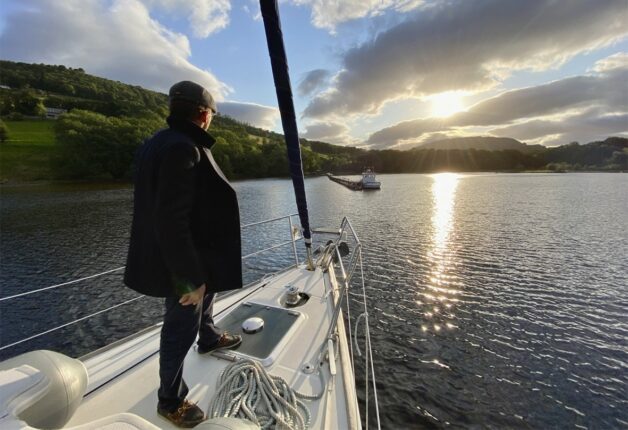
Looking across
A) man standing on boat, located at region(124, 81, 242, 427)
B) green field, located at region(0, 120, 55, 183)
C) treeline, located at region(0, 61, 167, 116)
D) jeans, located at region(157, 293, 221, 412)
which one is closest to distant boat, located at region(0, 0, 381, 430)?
jeans, located at region(157, 293, 221, 412)

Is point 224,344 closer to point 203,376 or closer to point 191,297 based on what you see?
point 203,376

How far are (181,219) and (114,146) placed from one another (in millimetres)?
76396

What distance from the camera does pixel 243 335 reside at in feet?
11.8

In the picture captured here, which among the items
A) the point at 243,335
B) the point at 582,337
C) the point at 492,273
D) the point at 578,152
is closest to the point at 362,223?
the point at 492,273

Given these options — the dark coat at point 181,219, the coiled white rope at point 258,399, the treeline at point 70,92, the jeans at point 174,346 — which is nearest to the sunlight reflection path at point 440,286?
the coiled white rope at point 258,399

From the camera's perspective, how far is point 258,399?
8.18 ft

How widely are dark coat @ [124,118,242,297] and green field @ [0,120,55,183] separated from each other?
72187mm

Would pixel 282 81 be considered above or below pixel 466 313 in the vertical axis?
above

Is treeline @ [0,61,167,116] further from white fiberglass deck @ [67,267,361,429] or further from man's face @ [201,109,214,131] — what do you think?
man's face @ [201,109,214,131]

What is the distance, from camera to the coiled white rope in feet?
7.72

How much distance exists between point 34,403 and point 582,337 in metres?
10.1

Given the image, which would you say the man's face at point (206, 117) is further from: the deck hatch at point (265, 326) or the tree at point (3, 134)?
the tree at point (3, 134)

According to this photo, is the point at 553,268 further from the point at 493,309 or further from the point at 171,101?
the point at 171,101

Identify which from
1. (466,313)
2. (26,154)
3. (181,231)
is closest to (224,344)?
(181,231)
